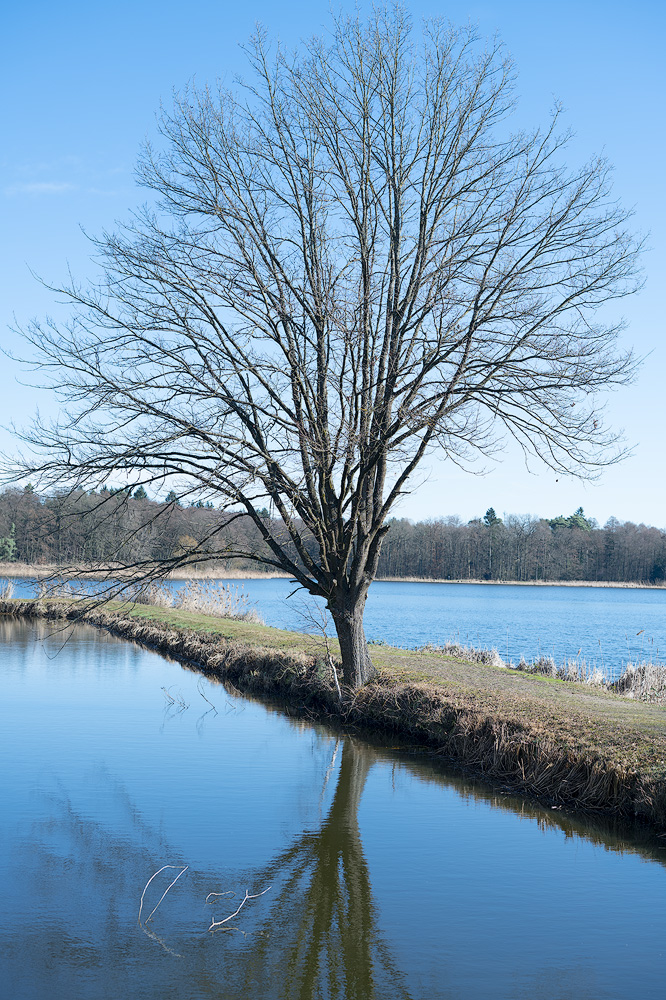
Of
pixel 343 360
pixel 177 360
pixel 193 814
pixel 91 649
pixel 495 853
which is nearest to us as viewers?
pixel 495 853

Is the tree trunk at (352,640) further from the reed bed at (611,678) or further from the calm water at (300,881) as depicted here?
the reed bed at (611,678)

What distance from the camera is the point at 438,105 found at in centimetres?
1318

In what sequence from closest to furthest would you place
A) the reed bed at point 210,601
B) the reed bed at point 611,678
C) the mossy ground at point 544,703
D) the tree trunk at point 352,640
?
the mossy ground at point 544,703 < the tree trunk at point 352,640 < the reed bed at point 611,678 < the reed bed at point 210,601

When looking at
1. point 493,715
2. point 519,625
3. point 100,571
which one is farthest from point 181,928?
point 519,625

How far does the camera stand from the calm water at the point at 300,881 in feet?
18.6

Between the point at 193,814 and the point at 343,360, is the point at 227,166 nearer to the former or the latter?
the point at 343,360

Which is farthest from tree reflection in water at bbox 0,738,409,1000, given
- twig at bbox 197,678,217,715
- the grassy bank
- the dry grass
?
twig at bbox 197,678,217,715

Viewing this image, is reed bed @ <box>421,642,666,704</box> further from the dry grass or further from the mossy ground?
the dry grass

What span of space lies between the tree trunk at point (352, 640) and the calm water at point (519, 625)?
297 cm

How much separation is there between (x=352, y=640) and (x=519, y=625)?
23712mm

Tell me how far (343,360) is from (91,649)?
1410cm

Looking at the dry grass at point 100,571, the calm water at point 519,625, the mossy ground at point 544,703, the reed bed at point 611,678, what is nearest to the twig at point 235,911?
the mossy ground at point 544,703

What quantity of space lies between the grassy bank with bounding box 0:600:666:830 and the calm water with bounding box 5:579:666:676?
174 cm

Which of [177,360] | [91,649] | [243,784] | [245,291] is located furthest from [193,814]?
[91,649]
